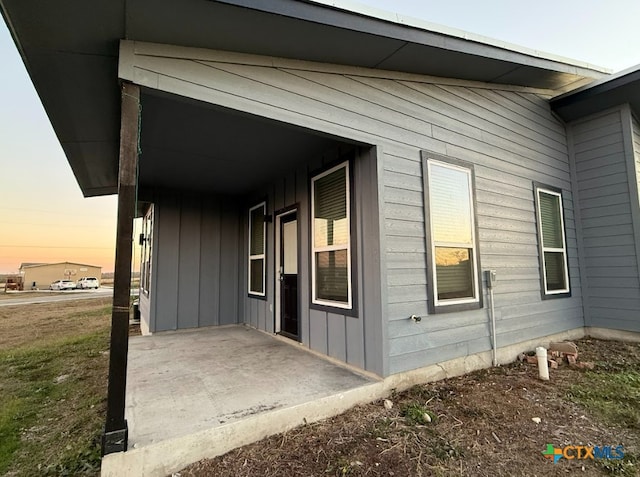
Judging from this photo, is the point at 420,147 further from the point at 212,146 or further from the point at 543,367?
the point at 543,367

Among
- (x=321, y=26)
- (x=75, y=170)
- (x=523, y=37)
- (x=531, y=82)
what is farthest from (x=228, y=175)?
(x=523, y=37)

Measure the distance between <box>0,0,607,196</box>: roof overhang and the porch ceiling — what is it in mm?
392

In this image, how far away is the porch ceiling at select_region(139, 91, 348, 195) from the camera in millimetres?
2932

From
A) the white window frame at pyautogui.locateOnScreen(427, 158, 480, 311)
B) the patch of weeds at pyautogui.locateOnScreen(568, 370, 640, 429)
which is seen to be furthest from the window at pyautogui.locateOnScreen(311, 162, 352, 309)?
the patch of weeds at pyautogui.locateOnScreen(568, 370, 640, 429)

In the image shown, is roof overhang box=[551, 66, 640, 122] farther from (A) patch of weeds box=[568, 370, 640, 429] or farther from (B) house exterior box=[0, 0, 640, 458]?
(A) patch of weeds box=[568, 370, 640, 429]

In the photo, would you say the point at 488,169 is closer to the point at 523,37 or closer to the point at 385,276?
the point at 385,276

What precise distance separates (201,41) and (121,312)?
1.84m

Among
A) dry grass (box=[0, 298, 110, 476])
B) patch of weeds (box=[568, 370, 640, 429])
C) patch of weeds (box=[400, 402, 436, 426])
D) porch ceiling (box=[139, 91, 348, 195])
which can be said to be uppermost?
porch ceiling (box=[139, 91, 348, 195])

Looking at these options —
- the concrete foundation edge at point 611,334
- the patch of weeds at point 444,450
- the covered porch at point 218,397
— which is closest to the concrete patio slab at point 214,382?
the covered porch at point 218,397

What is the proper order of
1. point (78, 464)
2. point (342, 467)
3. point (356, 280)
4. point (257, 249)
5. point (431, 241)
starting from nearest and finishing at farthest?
point (342, 467) < point (78, 464) < point (356, 280) < point (431, 241) < point (257, 249)

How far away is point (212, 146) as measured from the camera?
3752 millimetres

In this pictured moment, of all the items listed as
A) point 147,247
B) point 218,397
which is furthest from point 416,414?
point 147,247

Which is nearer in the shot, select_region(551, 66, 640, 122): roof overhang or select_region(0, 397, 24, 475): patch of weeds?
select_region(0, 397, 24, 475): patch of weeds

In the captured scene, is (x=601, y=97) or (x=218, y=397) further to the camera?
(x=601, y=97)
